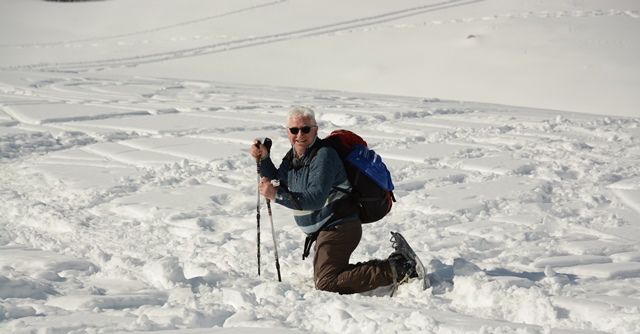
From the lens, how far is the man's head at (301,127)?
14.4ft

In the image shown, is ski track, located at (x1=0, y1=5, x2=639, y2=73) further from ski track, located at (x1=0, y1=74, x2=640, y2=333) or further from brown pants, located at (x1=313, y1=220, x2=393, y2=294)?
brown pants, located at (x1=313, y1=220, x2=393, y2=294)

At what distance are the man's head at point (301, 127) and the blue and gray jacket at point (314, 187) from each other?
0.20 ft

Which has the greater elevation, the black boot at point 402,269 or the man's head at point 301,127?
the man's head at point 301,127

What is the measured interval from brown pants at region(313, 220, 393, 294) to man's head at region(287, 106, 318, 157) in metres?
0.60

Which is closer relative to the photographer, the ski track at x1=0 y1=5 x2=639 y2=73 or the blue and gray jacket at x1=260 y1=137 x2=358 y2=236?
the blue and gray jacket at x1=260 y1=137 x2=358 y2=236

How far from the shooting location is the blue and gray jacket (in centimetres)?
431

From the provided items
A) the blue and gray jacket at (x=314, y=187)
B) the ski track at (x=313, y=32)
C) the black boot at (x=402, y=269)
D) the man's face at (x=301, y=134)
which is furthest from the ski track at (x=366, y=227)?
the ski track at (x=313, y=32)

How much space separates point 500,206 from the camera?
693 centimetres

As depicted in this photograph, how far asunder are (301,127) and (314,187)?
385mm

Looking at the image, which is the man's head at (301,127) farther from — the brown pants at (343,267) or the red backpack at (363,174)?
the brown pants at (343,267)

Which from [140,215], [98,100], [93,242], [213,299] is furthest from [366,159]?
[98,100]

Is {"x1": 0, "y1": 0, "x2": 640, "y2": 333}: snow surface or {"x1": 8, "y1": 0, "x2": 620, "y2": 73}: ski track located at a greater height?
{"x1": 8, "y1": 0, "x2": 620, "y2": 73}: ski track

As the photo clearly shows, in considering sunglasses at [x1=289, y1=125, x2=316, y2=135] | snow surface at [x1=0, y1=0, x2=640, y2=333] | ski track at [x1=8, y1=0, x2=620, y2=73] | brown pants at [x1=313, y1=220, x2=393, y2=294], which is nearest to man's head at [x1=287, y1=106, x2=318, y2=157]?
sunglasses at [x1=289, y1=125, x2=316, y2=135]

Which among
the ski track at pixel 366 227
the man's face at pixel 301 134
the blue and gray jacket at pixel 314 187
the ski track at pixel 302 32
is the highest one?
the ski track at pixel 302 32
